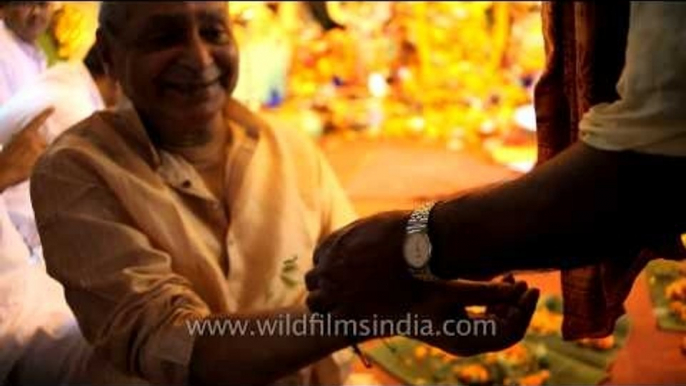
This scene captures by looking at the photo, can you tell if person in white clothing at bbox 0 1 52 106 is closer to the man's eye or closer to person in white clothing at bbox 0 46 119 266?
person in white clothing at bbox 0 46 119 266

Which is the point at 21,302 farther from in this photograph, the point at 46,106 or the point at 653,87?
the point at 653,87

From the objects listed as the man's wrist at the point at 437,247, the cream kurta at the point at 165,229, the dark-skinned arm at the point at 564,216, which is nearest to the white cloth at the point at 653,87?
the dark-skinned arm at the point at 564,216

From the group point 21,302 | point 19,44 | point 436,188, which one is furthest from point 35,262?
point 436,188

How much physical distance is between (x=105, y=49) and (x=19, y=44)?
111mm

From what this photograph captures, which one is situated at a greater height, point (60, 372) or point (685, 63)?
point (685, 63)

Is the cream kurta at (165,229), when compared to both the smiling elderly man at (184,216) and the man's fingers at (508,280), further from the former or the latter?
the man's fingers at (508,280)

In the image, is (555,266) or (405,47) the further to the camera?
(405,47)

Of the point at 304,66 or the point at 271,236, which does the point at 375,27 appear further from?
the point at 271,236

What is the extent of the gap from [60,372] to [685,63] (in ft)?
3.12

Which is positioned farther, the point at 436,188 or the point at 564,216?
the point at 436,188

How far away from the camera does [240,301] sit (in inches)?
47.0

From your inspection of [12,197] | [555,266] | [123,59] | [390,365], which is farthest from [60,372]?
[555,266]

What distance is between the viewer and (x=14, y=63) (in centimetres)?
113

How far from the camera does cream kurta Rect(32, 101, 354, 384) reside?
105 cm
